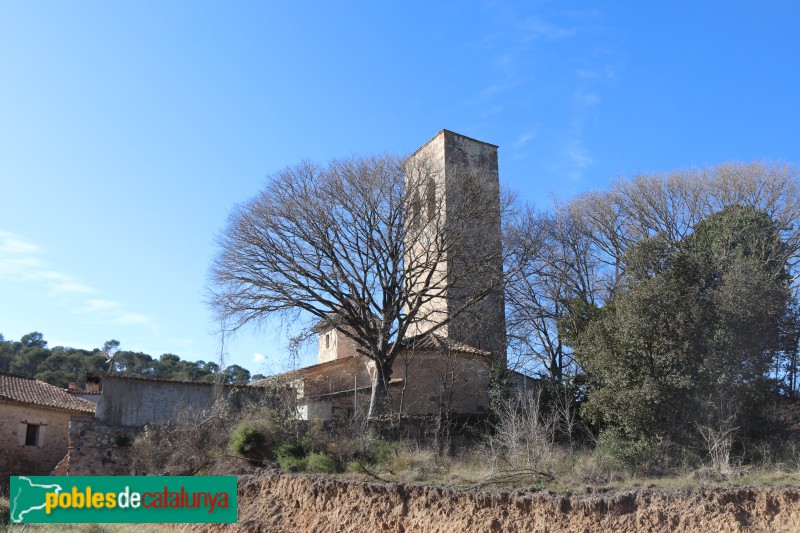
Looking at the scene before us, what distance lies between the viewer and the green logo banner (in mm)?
14727

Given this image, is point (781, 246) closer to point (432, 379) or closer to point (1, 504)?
point (432, 379)

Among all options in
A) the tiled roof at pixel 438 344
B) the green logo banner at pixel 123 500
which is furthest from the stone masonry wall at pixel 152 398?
the tiled roof at pixel 438 344

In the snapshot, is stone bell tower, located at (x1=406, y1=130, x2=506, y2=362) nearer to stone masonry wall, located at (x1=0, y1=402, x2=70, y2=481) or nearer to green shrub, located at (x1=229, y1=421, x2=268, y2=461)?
green shrub, located at (x1=229, y1=421, x2=268, y2=461)

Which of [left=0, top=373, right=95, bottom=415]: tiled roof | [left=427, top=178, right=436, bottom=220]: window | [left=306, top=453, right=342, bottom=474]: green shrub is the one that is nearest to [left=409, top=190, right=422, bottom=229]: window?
[left=427, top=178, right=436, bottom=220]: window

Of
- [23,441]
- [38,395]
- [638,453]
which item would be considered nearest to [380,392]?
[638,453]

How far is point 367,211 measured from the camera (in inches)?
891

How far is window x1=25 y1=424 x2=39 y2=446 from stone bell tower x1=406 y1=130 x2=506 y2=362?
15.2 meters

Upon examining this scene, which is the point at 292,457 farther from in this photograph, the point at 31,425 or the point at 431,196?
the point at 31,425

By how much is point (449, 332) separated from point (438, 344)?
1.40 meters

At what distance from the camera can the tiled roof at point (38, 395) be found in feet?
86.5

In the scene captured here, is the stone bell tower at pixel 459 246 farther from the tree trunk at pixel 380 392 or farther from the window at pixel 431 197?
the tree trunk at pixel 380 392

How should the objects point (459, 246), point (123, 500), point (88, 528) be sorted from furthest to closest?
point (459, 246) → point (123, 500) → point (88, 528)

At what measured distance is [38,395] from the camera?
28.0 metres

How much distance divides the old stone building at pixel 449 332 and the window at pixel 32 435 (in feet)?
30.6
